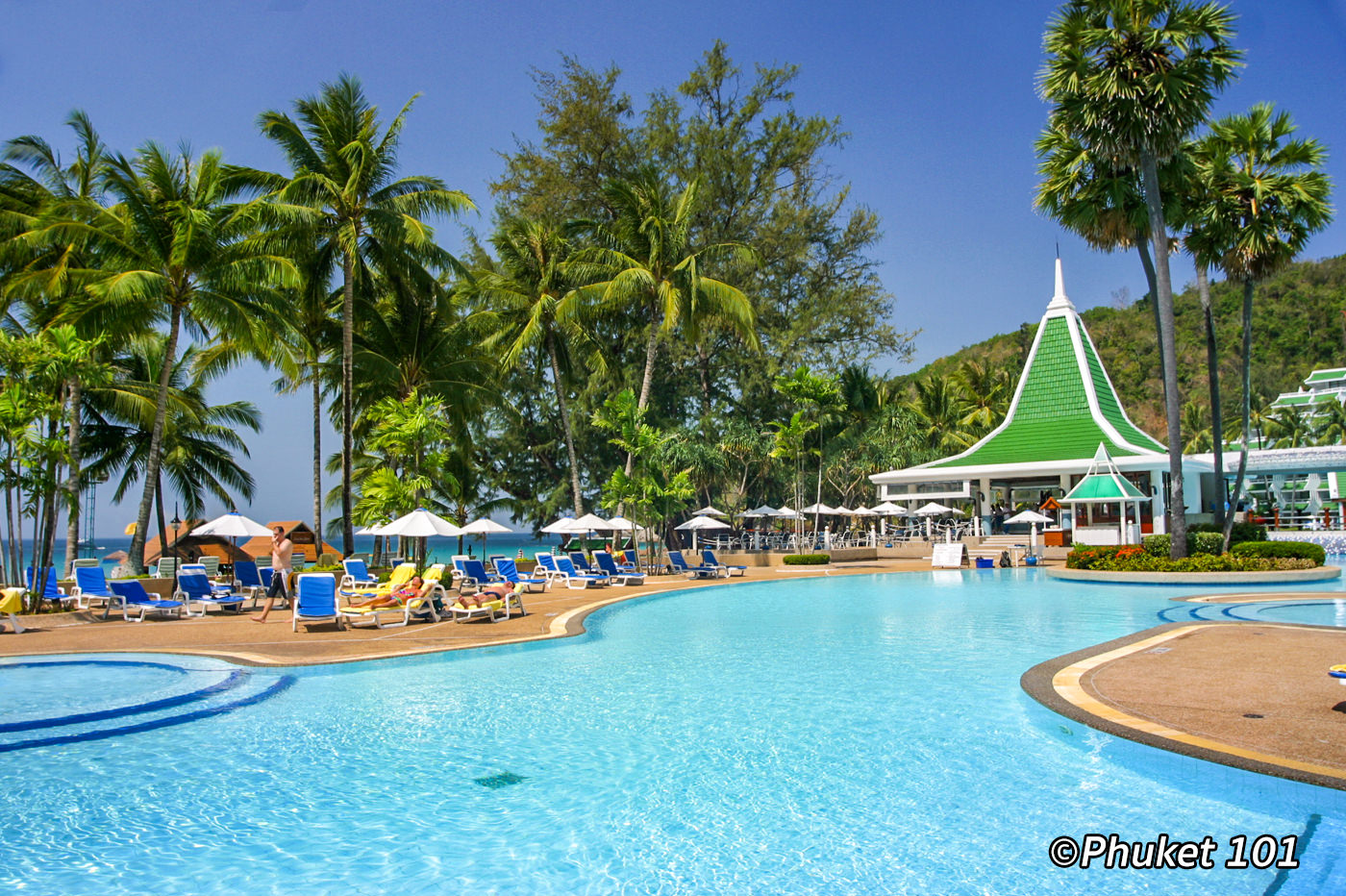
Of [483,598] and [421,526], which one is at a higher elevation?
[421,526]

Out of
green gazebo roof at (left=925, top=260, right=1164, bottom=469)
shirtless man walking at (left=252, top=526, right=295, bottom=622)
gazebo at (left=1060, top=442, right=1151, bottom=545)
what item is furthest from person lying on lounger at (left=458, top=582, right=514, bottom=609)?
green gazebo roof at (left=925, top=260, right=1164, bottom=469)

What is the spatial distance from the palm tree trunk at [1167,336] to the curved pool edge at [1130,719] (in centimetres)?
959

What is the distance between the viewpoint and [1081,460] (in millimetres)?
31422

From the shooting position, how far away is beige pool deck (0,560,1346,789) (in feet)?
19.0

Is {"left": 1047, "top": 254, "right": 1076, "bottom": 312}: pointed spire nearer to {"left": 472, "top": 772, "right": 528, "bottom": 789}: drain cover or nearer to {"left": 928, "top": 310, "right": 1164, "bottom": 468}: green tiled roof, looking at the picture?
{"left": 928, "top": 310, "right": 1164, "bottom": 468}: green tiled roof

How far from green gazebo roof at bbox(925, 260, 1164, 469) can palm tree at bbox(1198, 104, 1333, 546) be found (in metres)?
12.3

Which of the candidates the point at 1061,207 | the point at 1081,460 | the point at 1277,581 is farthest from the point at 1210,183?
the point at 1081,460

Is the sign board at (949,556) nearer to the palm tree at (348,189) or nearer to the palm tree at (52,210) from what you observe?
the palm tree at (348,189)

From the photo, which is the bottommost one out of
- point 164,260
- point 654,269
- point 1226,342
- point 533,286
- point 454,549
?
point 454,549

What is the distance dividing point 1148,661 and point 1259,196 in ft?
52.3

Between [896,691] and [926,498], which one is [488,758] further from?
[926,498]

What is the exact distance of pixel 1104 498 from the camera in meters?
26.9

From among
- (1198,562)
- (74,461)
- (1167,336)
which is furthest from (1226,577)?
(74,461)

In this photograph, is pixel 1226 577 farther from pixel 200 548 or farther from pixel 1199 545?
pixel 200 548
